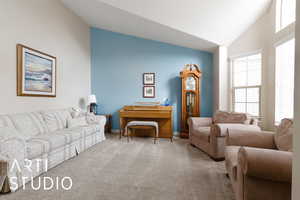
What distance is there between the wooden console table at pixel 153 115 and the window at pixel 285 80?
7.13 ft

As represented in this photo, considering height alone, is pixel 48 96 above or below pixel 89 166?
above

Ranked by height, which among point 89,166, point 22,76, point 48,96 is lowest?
point 89,166

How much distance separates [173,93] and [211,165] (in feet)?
7.81

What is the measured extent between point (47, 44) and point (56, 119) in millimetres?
1536

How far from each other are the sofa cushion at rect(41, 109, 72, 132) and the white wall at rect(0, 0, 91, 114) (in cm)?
26

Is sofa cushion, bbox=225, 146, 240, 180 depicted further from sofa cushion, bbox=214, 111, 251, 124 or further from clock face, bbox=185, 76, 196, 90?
clock face, bbox=185, 76, 196, 90

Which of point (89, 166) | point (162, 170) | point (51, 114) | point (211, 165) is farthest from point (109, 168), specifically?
point (51, 114)

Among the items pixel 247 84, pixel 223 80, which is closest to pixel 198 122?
pixel 223 80

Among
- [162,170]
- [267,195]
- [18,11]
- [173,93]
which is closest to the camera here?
[267,195]

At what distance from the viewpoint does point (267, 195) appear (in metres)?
1.21

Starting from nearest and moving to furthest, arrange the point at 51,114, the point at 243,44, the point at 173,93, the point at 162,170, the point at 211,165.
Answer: the point at 162,170, the point at 211,165, the point at 51,114, the point at 243,44, the point at 173,93

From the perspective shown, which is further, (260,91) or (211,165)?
(260,91)

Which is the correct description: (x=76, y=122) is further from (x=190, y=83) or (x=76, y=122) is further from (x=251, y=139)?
(x=251, y=139)

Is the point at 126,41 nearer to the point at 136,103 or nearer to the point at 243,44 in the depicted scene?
the point at 136,103
